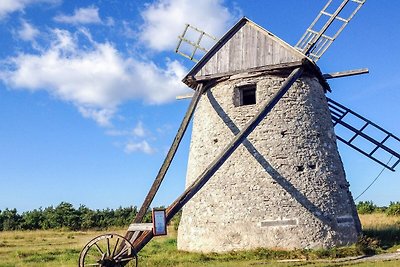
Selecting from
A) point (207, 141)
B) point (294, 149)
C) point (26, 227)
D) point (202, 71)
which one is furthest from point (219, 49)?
point (26, 227)

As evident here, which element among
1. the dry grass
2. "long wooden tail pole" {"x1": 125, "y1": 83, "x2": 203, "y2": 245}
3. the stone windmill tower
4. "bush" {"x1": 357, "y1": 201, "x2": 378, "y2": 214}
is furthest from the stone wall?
"bush" {"x1": 357, "y1": 201, "x2": 378, "y2": 214}

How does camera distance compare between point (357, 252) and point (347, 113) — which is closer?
point (357, 252)

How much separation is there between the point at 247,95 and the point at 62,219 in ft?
86.5

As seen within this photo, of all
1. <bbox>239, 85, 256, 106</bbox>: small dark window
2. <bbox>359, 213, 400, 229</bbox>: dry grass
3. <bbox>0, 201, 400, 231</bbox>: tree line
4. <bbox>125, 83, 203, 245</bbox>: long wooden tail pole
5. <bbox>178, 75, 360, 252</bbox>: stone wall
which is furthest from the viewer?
<bbox>0, 201, 400, 231</bbox>: tree line

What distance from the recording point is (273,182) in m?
13.2

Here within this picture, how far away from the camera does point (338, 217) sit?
13328mm

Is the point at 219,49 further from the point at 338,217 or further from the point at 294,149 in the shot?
the point at 338,217

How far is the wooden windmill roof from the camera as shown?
46.2 ft

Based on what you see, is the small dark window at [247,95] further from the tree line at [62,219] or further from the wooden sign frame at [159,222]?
the tree line at [62,219]

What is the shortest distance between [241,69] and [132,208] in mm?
28490

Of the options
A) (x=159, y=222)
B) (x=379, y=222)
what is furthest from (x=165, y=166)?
(x=379, y=222)

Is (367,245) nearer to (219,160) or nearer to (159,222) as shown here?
(219,160)

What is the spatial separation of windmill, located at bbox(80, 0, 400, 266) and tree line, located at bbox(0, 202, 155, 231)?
22594mm

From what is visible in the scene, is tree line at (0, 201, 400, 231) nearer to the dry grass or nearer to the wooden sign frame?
the dry grass
